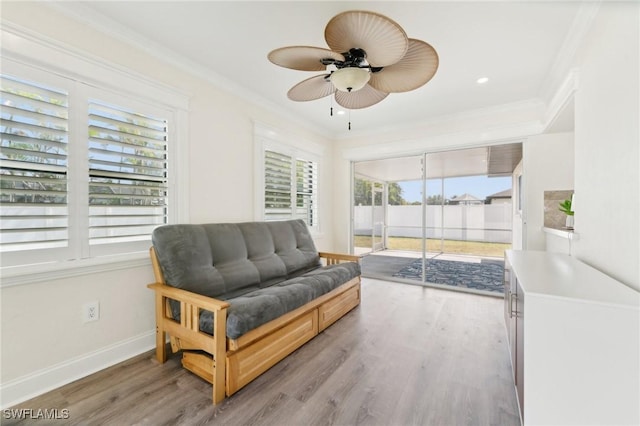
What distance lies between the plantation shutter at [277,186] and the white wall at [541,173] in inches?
122

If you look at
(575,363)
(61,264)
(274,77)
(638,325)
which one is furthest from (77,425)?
(274,77)

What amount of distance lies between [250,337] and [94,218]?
145 cm

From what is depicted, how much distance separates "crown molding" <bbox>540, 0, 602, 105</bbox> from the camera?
1.79m

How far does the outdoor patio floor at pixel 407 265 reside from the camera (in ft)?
13.3

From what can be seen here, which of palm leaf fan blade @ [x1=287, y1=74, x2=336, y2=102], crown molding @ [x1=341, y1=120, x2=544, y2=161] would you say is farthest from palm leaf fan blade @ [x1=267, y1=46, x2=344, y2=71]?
crown molding @ [x1=341, y1=120, x2=544, y2=161]

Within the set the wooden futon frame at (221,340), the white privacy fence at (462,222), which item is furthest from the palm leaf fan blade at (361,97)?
the white privacy fence at (462,222)

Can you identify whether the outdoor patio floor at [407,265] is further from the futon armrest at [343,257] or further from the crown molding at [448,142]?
the crown molding at [448,142]

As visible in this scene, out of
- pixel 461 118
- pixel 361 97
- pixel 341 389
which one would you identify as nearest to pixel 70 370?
pixel 341 389

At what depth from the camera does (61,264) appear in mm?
1776

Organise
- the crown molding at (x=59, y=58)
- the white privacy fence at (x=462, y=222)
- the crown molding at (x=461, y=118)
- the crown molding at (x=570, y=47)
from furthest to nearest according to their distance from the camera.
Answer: the white privacy fence at (x=462, y=222) → the crown molding at (x=461, y=118) → the crown molding at (x=570, y=47) → the crown molding at (x=59, y=58)

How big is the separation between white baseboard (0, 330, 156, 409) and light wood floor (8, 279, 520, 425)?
6 centimetres

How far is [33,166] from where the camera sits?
1.68 metres

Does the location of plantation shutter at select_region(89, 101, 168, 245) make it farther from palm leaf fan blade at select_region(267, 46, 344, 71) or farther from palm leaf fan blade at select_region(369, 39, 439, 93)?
palm leaf fan blade at select_region(369, 39, 439, 93)

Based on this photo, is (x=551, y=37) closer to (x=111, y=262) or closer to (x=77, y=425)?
(x=111, y=262)
